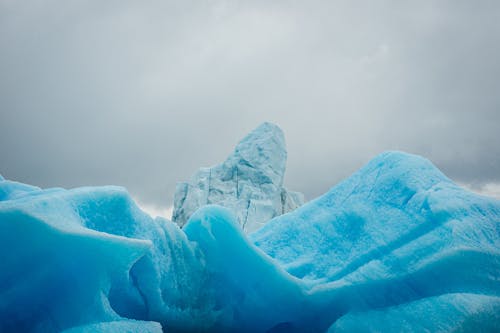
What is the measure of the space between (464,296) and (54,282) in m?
2.71

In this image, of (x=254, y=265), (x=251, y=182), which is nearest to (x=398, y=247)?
(x=254, y=265)

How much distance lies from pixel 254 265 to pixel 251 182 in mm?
14168

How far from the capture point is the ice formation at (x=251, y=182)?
54.4 feet

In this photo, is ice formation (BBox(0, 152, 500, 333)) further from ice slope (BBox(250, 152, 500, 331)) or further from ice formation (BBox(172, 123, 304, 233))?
ice formation (BBox(172, 123, 304, 233))

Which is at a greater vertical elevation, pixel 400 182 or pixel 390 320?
pixel 400 182

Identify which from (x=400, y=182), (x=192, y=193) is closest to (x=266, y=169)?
(x=192, y=193)

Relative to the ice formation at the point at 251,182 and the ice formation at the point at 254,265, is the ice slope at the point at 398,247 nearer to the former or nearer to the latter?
the ice formation at the point at 254,265

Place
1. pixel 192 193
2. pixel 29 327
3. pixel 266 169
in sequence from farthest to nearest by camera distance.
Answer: pixel 192 193 < pixel 266 169 < pixel 29 327

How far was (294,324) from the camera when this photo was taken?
3.22 metres

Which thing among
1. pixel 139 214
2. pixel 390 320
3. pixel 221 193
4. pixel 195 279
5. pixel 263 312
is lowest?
pixel 390 320

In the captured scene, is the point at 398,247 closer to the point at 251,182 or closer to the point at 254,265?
the point at 254,265

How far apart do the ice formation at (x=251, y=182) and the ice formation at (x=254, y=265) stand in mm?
12795

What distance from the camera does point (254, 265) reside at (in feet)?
9.86

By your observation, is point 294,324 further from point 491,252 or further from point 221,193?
point 221,193
